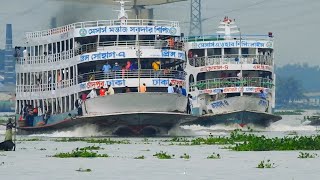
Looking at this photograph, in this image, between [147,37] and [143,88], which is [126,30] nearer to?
[147,37]

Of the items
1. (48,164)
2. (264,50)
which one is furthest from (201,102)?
(48,164)

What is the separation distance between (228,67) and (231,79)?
836 mm

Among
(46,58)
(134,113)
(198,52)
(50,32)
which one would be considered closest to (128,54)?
(134,113)

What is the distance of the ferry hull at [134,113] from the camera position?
50875 millimetres

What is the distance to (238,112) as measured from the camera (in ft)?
216

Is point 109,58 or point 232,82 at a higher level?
point 109,58

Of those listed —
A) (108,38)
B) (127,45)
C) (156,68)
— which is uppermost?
(108,38)

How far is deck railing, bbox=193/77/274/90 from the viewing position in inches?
2675

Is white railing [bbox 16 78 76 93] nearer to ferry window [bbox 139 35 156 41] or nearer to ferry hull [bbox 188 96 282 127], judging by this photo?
ferry window [bbox 139 35 156 41]

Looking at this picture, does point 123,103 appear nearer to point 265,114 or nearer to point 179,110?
point 179,110

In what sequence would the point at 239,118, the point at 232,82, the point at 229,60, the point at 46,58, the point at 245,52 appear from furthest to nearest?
1. the point at 245,52
2. the point at 229,60
3. the point at 232,82
4. the point at 239,118
5. the point at 46,58

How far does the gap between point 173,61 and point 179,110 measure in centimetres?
388

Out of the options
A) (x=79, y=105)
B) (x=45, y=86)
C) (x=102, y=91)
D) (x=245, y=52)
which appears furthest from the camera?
(x=245, y=52)

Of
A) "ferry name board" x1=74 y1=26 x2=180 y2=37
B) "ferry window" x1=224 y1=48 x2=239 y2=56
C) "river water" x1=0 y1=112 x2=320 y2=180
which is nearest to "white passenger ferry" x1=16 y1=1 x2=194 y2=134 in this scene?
"ferry name board" x1=74 y1=26 x2=180 y2=37
